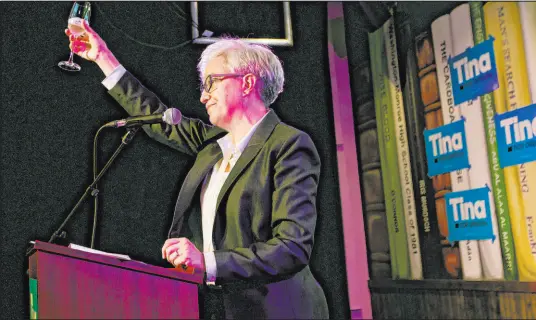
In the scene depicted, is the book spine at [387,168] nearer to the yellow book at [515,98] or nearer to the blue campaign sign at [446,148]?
the blue campaign sign at [446,148]

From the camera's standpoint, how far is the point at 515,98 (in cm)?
230

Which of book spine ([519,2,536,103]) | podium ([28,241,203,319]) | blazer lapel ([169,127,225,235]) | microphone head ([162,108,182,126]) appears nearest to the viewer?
podium ([28,241,203,319])

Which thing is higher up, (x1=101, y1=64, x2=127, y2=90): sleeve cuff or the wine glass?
the wine glass

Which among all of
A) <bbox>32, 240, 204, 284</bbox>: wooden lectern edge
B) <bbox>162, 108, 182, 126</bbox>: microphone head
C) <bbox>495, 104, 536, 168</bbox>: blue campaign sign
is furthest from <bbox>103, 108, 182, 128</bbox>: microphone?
<bbox>495, 104, 536, 168</bbox>: blue campaign sign

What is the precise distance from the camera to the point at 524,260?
2.25 m

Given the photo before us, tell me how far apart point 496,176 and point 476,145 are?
7.0 inches

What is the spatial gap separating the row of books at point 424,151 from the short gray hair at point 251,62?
1016 millimetres

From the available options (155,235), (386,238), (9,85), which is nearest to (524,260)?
(386,238)

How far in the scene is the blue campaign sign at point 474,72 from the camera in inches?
95.2

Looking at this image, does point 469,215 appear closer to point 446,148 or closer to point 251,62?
point 446,148

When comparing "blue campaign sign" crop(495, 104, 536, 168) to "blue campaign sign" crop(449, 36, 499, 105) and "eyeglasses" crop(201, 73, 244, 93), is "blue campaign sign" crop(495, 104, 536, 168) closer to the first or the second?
"blue campaign sign" crop(449, 36, 499, 105)

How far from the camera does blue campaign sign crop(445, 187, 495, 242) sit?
95.7 inches

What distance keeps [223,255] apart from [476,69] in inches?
63.3

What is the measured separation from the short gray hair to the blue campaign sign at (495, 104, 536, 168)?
40.0 inches
